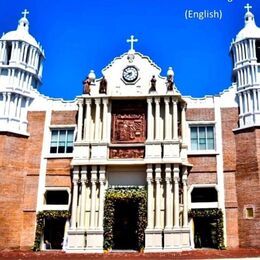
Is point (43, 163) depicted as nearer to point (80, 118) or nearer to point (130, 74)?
point (80, 118)

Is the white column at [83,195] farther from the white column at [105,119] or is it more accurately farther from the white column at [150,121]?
the white column at [150,121]

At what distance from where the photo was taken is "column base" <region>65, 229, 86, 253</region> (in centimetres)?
2058

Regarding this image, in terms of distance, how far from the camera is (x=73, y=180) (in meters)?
22.1

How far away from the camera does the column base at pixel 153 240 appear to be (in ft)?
66.4

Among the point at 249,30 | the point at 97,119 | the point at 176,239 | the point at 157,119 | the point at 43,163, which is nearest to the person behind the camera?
the point at 176,239

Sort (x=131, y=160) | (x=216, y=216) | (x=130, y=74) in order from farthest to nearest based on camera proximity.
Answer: (x=130, y=74) → (x=131, y=160) → (x=216, y=216)

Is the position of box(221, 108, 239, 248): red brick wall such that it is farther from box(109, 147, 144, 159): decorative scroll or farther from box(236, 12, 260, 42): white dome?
box(109, 147, 144, 159): decorative scroll

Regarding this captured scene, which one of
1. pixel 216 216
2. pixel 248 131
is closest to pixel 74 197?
pixel 216 216

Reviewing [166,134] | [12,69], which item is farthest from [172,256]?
[12,69]

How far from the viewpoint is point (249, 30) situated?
24.7 m

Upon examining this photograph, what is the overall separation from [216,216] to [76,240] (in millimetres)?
7797

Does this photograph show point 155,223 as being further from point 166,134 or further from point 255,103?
point 255,103

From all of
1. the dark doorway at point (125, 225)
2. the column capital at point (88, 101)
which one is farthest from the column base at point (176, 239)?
the column capital at point (88, 101)

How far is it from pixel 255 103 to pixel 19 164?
47.4 ft
